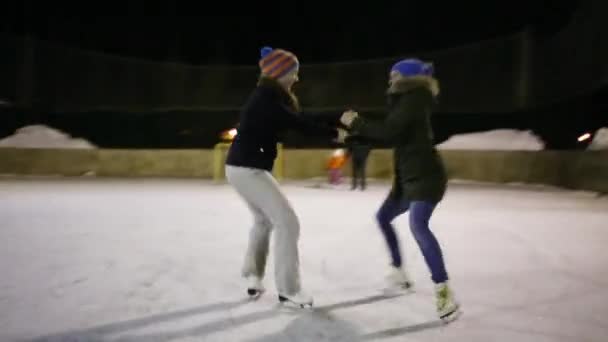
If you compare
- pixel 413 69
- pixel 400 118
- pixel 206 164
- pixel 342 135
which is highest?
pixel 413 69

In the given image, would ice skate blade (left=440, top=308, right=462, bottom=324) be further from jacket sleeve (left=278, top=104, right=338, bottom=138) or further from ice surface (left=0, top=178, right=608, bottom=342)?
jacket sleeve (left=278, top=104, right=338, bottom=138)

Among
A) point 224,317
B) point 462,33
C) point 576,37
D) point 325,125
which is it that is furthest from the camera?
point 462,33

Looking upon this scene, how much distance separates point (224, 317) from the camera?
10.6ft

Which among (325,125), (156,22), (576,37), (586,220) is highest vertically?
(156,22)

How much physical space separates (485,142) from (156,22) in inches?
449

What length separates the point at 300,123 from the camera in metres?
3.45

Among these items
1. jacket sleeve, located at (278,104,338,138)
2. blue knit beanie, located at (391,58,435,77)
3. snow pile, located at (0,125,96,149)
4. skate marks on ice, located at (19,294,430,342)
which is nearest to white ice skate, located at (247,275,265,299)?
skate marks on ice, located at (19,294,430,342)

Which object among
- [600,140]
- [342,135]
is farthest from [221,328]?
[600,140]

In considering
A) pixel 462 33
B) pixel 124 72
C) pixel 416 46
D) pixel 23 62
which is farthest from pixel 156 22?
pixel 462 33

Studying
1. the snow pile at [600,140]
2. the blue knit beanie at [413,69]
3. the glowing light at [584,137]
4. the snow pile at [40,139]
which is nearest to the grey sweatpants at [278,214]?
the blue knit beanie at [413,69]

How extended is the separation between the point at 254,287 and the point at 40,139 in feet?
42.9

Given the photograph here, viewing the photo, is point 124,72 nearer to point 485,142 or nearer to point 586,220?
point 485,142

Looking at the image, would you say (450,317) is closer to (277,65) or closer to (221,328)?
(221,328)

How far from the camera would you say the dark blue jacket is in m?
3.42
